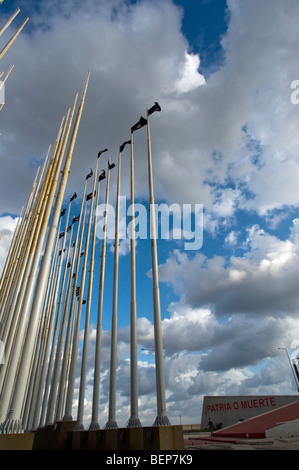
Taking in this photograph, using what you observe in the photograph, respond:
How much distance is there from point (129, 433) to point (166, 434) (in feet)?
6.36

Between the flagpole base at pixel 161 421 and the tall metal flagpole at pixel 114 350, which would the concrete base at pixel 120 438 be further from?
the tall metal flagpole at pixel 114 350

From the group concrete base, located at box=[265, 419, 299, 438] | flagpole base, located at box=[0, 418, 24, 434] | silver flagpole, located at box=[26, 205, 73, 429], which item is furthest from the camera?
silver flagpole, located at box=[26, 205, 73, 429]

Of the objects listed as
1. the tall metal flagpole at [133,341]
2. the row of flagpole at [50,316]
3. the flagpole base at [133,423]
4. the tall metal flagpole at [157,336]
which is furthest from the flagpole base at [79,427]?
the tall metal flagpole at [157,336]

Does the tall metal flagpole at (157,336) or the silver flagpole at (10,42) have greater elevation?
the silver flagpole at (10,42)

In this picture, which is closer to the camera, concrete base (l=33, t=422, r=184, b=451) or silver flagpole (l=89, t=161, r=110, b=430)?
concrete base (l=33, t=422, r=184, b=451)

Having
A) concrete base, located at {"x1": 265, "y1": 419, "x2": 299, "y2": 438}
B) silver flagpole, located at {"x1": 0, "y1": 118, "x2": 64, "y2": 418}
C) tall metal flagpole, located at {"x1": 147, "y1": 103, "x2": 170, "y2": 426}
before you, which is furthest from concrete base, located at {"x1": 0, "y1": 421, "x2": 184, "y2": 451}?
concrete base, located at {"x1": 265, "y1": 419, "x2": 299, "y2": 438}

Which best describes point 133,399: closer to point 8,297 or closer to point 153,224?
point 153,224

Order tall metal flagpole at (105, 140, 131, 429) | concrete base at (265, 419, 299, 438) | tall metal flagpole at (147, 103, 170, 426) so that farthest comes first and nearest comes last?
concrete base at (265, 419, 299, 438) < tall metal flagpole at (105, 140, 131, 429) < tall metal flagpole at (147, 103, 170, 426)

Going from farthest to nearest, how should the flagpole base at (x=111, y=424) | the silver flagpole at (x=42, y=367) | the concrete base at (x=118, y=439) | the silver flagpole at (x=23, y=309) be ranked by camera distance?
the silver flagpole at (x=42, y=367), the flagpole base at (x=111, y=424), the silver flagpole at (x=23, y=309), the concrete base at (x=118, y=439)

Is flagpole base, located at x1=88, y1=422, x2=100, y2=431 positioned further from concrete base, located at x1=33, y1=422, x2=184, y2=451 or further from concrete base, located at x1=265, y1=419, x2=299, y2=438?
concrete base, located at x1=265, y1=419, x2=299, y2=438

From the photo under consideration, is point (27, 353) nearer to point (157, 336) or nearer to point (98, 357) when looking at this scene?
point (157, 336)

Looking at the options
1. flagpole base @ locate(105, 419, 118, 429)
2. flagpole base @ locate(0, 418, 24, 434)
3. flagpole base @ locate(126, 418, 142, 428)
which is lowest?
flagpole base @ locate(0, 418, 24, 434)

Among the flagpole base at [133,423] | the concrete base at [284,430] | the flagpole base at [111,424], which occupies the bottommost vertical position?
the flagpole base at [133,423]

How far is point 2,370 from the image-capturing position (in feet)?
48.8
